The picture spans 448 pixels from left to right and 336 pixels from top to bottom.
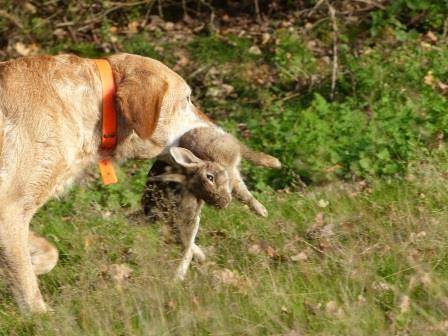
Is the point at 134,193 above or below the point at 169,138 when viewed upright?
below

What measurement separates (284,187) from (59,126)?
2.71 meters

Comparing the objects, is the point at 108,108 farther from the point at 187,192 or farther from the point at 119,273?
the point at 119,273

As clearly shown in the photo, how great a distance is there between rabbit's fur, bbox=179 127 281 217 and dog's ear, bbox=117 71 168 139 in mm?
269

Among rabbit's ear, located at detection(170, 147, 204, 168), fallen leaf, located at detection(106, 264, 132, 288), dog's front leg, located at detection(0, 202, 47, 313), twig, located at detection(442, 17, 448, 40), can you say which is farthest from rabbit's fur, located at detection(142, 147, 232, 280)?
twig, located at detection(442, 17, 448, 40)

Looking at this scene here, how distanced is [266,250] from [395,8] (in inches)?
211

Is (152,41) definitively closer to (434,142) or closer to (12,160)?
(434,142)

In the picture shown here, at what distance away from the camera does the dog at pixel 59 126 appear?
205 inches

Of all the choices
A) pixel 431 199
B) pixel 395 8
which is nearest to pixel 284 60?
pixel 395 8

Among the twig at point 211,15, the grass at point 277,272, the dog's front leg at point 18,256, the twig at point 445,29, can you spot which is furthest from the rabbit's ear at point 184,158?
the twig at point 211,15

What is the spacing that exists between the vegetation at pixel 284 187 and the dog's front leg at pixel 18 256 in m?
0.14

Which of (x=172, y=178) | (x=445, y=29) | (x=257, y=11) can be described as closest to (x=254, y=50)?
(x=257, y=11)

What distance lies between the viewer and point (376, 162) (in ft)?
23.3

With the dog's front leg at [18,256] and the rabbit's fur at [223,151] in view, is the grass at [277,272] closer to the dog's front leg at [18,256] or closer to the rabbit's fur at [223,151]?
the dog's front leg at [18,256]

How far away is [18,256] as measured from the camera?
17.1 feet
